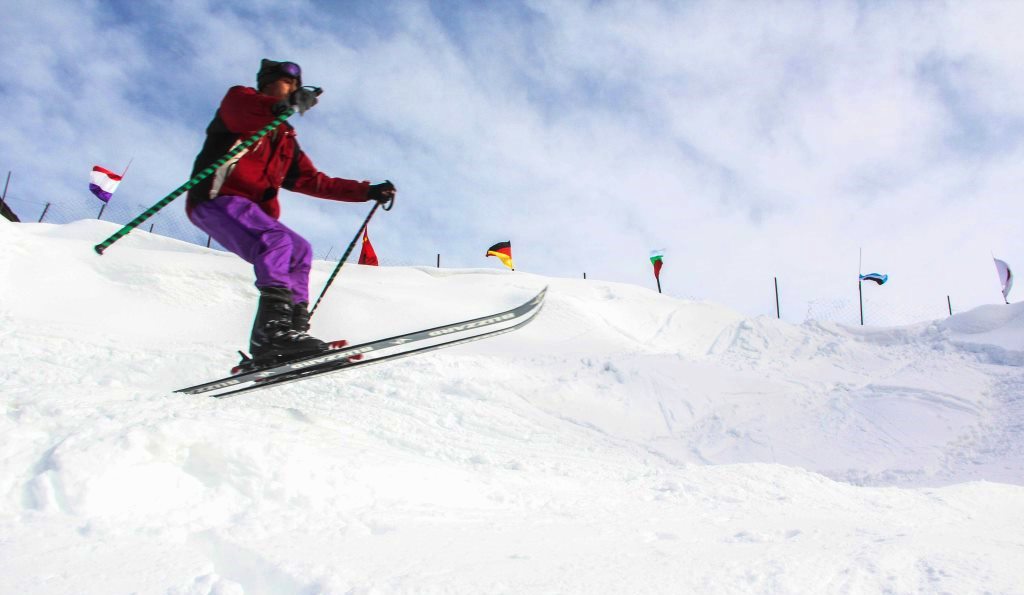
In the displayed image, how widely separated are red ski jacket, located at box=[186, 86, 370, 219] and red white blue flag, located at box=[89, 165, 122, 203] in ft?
49.1

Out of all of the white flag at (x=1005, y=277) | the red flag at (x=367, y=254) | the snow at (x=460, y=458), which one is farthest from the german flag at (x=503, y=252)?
the white flag at (x=1005, y=277)

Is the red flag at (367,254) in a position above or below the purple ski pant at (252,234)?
above

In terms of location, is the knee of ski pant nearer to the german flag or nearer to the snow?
the snow

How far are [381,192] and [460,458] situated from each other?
2.01 metres

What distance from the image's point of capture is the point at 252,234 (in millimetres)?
3459

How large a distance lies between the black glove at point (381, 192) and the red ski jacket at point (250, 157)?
48 cm

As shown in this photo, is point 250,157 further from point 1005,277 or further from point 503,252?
point 1005,277

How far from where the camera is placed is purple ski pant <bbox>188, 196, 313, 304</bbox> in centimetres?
342

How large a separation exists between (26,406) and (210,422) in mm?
787

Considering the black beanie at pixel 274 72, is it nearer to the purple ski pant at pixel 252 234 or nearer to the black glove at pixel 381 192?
the purple ski pant at pixel 252 234

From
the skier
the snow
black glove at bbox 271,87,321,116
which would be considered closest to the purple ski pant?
the skier

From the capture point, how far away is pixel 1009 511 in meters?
3.58

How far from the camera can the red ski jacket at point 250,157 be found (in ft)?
10.7

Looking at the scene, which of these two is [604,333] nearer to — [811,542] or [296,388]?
[296,388]
